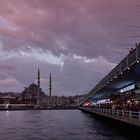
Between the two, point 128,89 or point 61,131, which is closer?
point 61,131

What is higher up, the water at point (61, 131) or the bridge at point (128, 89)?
the bridge at point (128, 89)

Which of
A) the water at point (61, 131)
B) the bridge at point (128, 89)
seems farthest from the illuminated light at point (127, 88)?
the water at point (61, 131)

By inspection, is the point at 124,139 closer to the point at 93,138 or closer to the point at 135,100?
the point at 93,138

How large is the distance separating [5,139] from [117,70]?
29.3 m

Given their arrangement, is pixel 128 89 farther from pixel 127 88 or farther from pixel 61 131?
pixel 61 131

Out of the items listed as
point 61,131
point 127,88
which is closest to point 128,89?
point 127,88

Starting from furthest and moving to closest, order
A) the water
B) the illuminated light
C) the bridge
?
the illuminated light → the bridge → the water

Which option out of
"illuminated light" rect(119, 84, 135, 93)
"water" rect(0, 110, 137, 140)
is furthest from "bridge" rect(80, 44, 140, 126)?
"water" rect(0, 110, 137, 140)

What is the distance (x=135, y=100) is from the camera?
264 feet

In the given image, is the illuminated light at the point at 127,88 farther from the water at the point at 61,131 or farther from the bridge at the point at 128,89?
the water at the point at 61,131

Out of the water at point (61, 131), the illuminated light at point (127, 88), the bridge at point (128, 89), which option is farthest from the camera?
the illuminated light at point (127, 88)

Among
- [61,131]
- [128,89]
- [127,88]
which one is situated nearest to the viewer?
[61,131]

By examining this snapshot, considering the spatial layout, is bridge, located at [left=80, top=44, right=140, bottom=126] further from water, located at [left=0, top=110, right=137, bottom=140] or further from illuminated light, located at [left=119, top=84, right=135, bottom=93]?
water, located at [left=0, top=110, right=137, bottom=140]

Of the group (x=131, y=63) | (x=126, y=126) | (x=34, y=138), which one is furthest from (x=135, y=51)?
(x=34, y=138)
